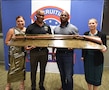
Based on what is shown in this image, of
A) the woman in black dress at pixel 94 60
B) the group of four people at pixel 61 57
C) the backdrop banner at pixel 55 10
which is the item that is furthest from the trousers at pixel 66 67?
the backdrop banner at pixel 55 10

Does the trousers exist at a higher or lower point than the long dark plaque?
lower

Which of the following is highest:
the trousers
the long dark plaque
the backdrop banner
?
the backdrop banner

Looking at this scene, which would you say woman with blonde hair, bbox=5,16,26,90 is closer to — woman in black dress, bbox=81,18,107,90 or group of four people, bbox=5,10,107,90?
group of four people, bbox=5,10,107,90

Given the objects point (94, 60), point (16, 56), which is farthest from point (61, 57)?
point (16, 56)

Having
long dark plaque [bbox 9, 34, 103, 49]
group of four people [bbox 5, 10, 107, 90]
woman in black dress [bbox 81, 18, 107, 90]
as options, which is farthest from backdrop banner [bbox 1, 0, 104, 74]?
long dark plaque [bbox 9, 34, 103, 49]

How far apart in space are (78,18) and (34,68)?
1496mm

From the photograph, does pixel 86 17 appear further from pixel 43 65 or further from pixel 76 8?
pixel 43 65

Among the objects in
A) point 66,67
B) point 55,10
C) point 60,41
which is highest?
point 55,10

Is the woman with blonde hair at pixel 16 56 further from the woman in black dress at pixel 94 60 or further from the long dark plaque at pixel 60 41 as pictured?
the woman in black dress at pixel 94 60

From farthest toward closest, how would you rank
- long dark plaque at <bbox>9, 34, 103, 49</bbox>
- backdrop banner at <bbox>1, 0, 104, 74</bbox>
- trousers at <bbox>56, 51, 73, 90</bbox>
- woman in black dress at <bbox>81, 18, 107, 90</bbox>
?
backdrop banner at <bbox>1, 0, 104, 74</bbox>, trousers at <bbox>56, 51, 73, 90</bbox>, woman in black dress at <bbox>81, 18, 107, 90</bbox>, long dark plaque at <bbox>9, 34, 103, 49</bbox>

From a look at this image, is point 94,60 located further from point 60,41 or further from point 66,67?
point 60,41

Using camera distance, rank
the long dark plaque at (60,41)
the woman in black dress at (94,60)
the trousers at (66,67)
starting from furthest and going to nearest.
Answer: the trousers at (66,67) → the woman in black dress at (94,60) → the long dark plaque at (60,41)

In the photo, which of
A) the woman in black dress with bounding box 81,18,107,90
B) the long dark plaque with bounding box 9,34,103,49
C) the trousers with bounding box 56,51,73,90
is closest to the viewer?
the long dark plaque with bounding box 9,34,103,49

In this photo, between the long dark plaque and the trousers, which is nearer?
the long dark plaque
